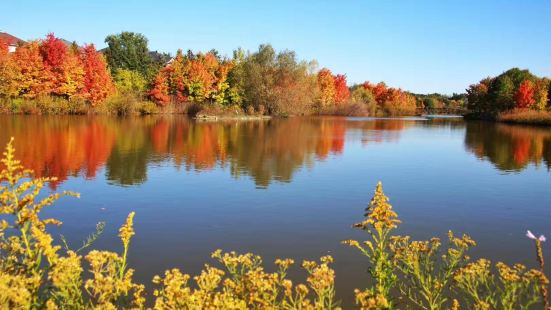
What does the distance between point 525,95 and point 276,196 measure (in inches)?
2670

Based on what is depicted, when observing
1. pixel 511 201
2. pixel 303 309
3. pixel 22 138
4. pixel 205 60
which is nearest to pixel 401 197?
pixel 511 201

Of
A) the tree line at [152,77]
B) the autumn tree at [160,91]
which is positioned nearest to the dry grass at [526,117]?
the tree line at [152,77]

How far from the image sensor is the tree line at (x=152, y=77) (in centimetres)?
5428

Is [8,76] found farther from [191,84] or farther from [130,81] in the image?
[191,84]

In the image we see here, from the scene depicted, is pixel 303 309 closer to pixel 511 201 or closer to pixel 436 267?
pixel 436 267

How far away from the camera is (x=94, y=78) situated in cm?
5975

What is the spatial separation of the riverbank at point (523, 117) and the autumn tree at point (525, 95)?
112 inches

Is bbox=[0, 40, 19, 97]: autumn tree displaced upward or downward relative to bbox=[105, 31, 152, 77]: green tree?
downward

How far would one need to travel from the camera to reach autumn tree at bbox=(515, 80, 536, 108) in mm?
68375

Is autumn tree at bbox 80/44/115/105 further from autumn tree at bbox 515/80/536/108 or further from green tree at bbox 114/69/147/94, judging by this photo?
autumn tree at bbox 515/80/536/108

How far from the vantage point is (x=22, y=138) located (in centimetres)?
2580

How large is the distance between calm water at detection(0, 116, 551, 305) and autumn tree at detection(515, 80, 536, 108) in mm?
48559

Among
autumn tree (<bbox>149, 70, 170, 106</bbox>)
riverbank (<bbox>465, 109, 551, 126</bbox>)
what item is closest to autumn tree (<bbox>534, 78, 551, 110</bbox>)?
riverbank (<bbox>465, 109, 551, 126</bbox>)

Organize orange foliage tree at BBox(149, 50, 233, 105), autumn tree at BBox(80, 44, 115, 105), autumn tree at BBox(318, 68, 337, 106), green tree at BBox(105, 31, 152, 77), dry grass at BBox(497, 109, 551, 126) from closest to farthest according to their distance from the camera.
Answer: dry grass at BBox(497, 109, 551, 126), autumn tree at BBox(80, 44, 115, 105), orange foliage tree at BBox(149, 50, 233, 105), green tree at BBox(105, 31, 152, 77), autumn tree at BBox(318, 68, 337, 106)
